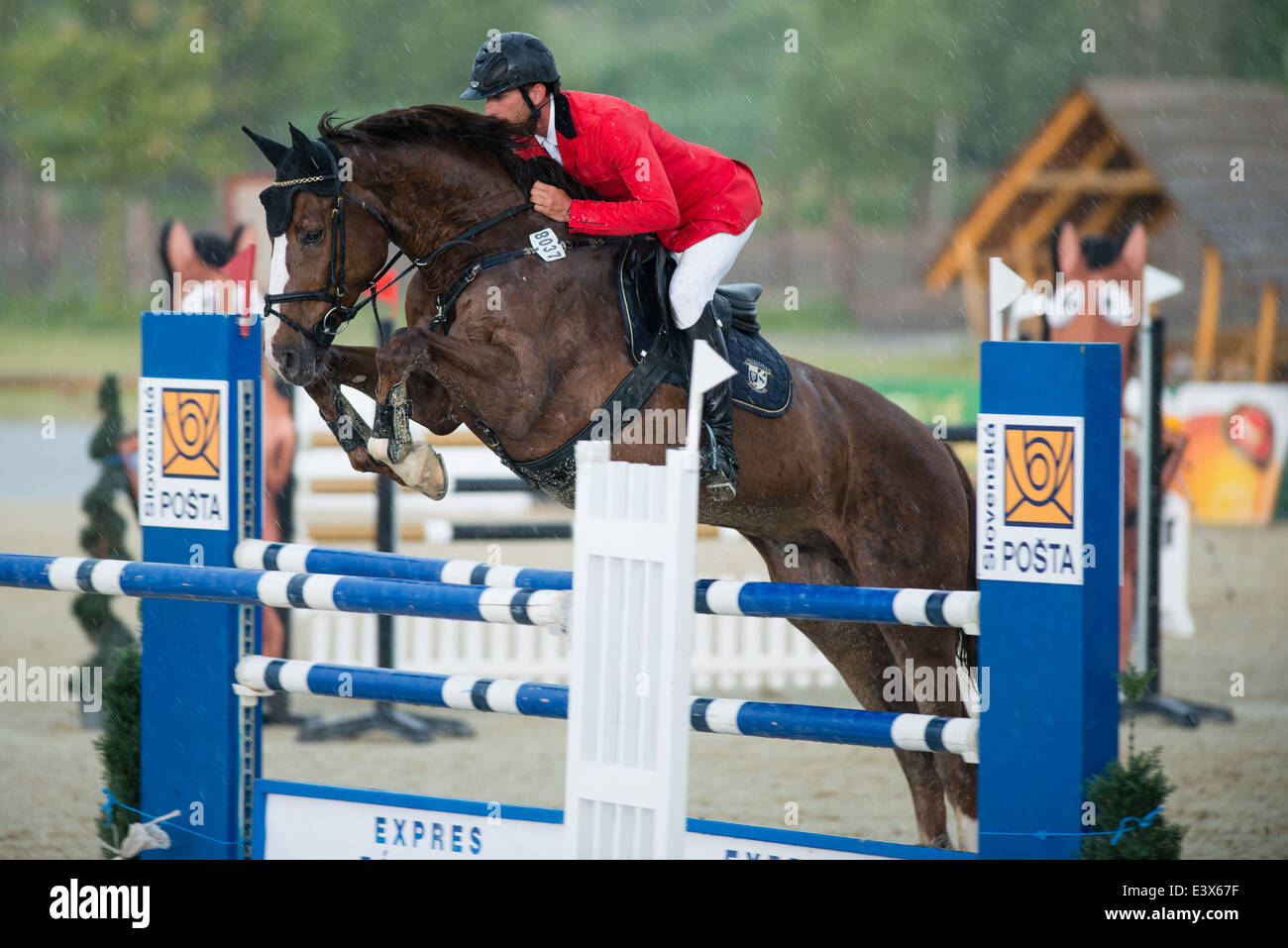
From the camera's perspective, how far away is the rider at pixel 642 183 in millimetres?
3277

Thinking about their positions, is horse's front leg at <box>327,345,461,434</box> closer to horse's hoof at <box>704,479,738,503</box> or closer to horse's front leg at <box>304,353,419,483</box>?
horse's front leg at <box>304,353,419,483</box>

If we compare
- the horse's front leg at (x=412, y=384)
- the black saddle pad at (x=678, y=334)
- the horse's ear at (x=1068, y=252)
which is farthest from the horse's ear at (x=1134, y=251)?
the horse's front leg at (x=412, y=384)

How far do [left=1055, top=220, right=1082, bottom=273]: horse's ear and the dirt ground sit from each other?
86.2 inches

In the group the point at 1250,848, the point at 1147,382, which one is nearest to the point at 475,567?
the point at 1250,848

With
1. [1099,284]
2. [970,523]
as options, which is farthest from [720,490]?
[1099,284]

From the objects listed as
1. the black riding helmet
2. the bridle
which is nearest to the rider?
the black riding helmet

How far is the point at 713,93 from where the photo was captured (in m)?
37.5

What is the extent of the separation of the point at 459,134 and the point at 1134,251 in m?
4.22

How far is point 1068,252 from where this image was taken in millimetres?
6617

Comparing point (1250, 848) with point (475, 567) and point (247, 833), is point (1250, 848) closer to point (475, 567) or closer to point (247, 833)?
point (475, 567)

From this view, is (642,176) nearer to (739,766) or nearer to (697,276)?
(697,276)
